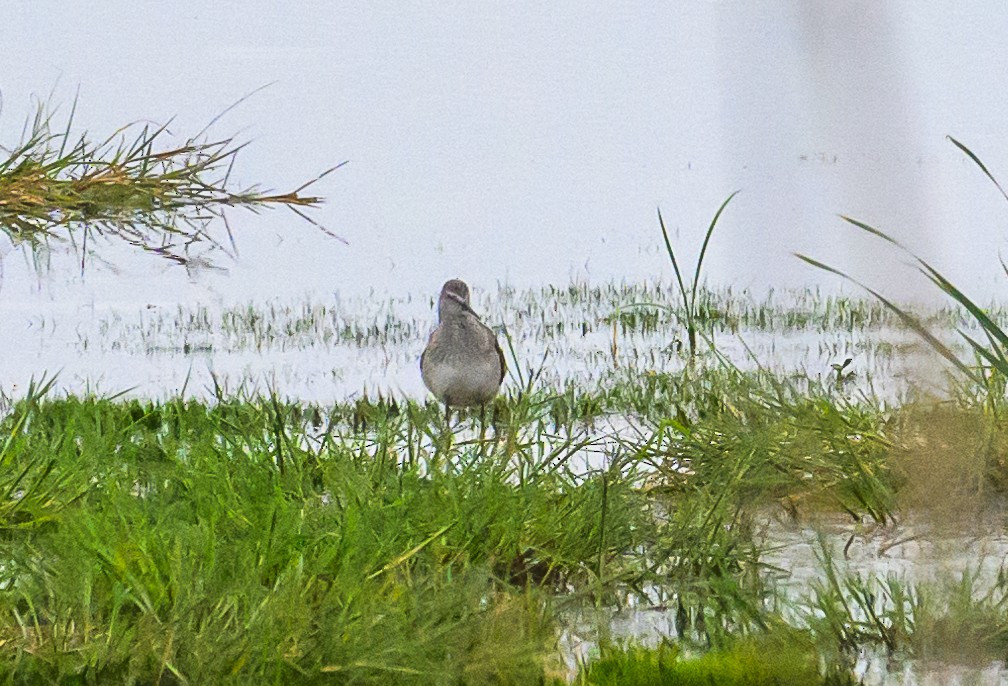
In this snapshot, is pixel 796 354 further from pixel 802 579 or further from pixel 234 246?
pixel 234 246

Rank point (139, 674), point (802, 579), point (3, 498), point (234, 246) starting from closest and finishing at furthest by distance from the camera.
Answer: point (139, 674) → point (802, 579) → point (3, 498) → point (234, 246)

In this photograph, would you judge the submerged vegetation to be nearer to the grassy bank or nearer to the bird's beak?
the grassy bank

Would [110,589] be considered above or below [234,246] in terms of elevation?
below

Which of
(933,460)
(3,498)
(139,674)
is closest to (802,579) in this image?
(139,674)

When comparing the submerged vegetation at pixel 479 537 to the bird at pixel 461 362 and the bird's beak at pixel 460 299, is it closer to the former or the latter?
the bird at pixel 461 362

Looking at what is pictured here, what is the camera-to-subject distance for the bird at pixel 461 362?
515 cm

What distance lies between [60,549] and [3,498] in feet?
2.19

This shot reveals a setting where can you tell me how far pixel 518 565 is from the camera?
2902 millimetres

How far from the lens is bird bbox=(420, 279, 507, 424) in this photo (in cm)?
515

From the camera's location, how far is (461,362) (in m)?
5.15

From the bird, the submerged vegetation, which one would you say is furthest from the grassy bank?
the bird

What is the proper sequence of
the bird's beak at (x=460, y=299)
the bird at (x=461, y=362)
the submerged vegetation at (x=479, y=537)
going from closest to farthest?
the submerged vegetation at (x=479, y=537)
the bird at (x=461, y=362)
the bird's beak at (x=460, y=299)

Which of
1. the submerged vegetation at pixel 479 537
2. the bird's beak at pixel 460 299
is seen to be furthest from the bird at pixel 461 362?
the submerged vegetation at pixel 479 537

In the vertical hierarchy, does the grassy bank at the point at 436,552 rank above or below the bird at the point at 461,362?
below
